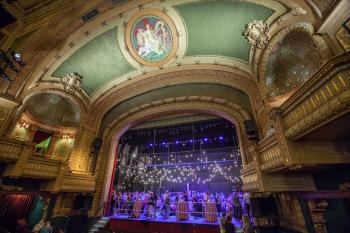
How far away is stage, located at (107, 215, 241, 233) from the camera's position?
7.00 metres

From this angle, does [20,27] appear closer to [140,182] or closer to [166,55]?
[166,55]

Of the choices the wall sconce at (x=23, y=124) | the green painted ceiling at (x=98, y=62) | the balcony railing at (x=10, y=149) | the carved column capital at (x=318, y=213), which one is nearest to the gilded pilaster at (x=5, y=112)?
the balcony railing at (x=10, y=149)

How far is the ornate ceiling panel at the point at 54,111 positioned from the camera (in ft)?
32.4

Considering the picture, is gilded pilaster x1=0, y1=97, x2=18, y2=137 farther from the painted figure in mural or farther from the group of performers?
the group of performers

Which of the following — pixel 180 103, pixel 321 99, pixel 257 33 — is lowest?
pixel 321 99

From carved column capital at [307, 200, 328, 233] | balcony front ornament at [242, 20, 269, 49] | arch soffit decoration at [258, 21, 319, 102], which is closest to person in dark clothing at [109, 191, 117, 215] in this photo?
carved column capital at [307, 200, 328, 233]

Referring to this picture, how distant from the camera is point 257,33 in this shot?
6086mm

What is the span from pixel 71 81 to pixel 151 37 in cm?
462

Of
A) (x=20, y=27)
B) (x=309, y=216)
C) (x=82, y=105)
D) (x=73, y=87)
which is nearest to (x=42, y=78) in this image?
(x=73, y=87)

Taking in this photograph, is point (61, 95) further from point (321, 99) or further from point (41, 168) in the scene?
point (321, 99)

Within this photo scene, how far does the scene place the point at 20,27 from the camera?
5578 millimetres

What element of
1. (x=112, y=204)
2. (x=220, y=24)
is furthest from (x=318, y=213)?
(x=112, y=204)

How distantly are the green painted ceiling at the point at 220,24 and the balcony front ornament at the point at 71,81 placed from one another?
5.78 meters

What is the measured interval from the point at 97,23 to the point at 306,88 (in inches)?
284
